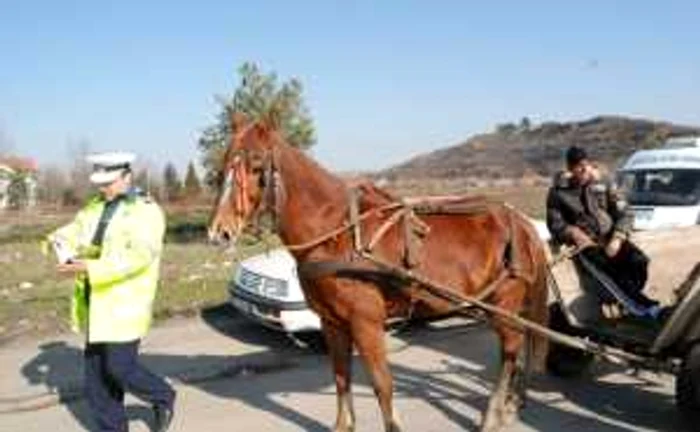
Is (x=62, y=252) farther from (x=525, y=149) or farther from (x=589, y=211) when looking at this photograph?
(x=525, y=149)

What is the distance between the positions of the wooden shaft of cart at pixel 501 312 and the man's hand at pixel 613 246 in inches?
36.0

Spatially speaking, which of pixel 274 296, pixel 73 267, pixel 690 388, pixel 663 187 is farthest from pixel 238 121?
pixel 663 187

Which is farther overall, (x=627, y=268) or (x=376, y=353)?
(x=627, y=268)

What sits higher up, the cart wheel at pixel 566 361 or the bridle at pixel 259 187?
the bridle at pixel 259 187

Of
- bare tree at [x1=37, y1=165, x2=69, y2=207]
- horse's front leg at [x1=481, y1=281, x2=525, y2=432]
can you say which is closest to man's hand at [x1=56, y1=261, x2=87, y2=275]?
horse's front leg at [x1=481, y1=281, x2=525, y2=432]

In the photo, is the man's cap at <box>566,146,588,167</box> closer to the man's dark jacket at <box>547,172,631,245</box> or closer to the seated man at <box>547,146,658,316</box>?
the seated man at <box>547,146,658,316</box>

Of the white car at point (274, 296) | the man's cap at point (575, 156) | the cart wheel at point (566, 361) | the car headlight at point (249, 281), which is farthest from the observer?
the car headlight at point (249, 281)

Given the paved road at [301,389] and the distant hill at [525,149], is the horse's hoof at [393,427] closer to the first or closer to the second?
the paved road at [301,389]

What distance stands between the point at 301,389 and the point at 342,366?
192 cm

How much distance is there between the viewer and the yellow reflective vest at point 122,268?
6.70 metres

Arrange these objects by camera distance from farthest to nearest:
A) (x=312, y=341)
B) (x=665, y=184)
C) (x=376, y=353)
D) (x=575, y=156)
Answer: (x=665, y=184) → (x=312, y=341) → (x=575, y=156) → (x=376, y=353)

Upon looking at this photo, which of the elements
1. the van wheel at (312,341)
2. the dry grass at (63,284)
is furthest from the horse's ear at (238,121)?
the van wheel at (312,341)

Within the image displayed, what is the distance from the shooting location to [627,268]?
8445 mm

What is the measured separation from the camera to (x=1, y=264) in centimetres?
1981
